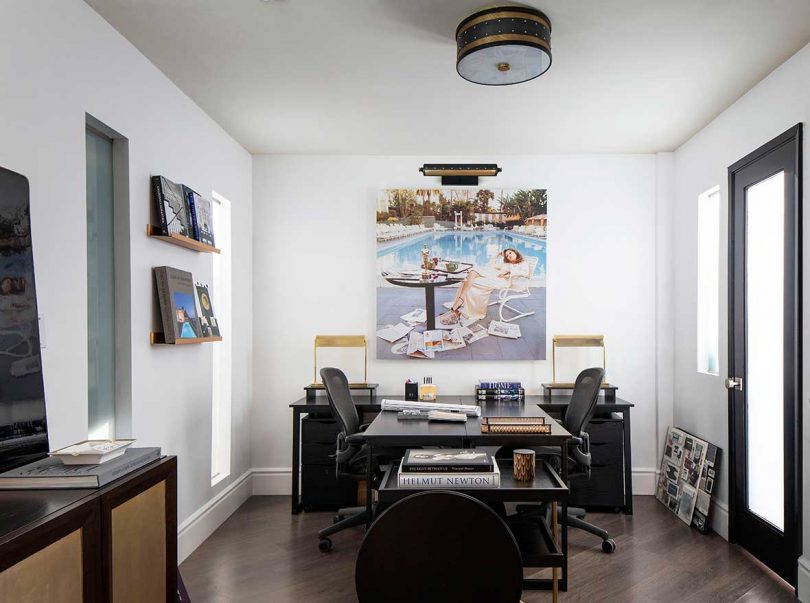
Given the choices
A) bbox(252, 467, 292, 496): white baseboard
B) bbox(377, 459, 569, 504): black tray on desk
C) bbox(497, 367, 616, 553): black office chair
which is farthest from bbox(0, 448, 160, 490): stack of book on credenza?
bbox(252, 467, 292, 496): white baseboard

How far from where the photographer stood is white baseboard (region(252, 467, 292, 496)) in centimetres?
521

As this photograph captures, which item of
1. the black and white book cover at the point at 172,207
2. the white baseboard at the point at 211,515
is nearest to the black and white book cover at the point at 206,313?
the black and white book cover at the point at 172,207

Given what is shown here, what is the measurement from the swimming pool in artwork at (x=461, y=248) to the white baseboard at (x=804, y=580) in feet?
8.64

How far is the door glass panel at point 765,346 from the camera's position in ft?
11.4

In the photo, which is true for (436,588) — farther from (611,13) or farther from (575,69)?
(575,69)

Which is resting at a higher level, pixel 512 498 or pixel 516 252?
pixel 516 252

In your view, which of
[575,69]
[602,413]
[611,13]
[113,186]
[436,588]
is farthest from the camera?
[602,413]

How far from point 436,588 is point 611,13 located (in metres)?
2.44

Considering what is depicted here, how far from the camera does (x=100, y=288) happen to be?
3.05m

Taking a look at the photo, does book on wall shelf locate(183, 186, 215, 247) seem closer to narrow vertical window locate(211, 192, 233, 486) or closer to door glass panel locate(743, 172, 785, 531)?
narrow vertical window locate(211, 192, 233, 486)

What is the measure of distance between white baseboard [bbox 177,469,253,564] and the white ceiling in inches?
101

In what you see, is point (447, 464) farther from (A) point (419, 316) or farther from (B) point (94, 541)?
(A) point (419, 316)

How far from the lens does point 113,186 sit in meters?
3.14

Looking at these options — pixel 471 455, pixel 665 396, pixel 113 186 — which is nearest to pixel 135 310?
pixel 113 186
